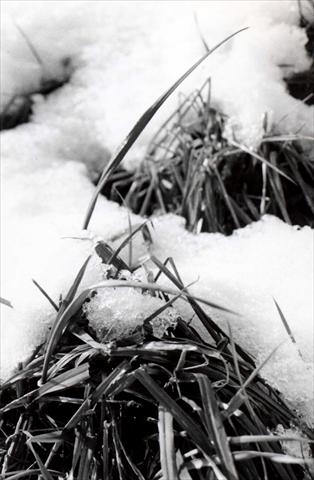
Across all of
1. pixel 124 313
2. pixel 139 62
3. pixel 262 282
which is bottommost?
pixel 262 282

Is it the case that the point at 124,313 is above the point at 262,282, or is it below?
above

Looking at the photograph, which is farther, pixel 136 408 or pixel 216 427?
pixel 136 408

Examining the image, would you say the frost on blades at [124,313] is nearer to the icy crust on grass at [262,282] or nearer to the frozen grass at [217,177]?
the icy crust on grass at [262,282]

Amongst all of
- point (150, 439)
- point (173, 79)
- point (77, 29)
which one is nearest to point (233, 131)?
point (173, 79)

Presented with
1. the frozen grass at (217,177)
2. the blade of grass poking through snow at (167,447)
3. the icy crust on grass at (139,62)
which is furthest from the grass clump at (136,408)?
the icy crust on grass at (139,62)

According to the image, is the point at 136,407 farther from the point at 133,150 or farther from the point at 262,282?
the point at 133,150

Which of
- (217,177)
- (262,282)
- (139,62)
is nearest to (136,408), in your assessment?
(262,282)
